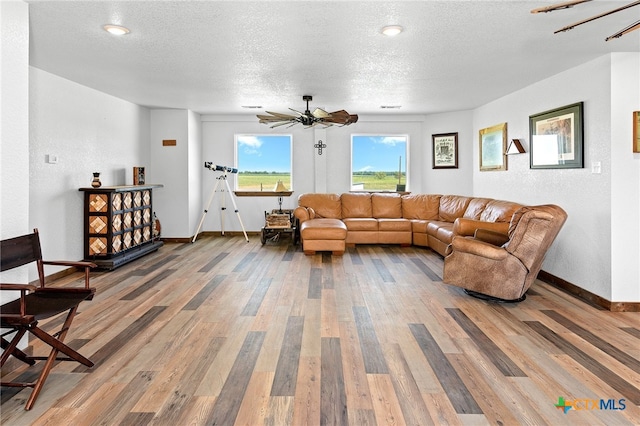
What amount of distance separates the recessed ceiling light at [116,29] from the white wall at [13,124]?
59 centimetres

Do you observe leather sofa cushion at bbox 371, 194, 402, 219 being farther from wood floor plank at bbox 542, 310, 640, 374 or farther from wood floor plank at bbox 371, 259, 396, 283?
wood floor plank at bbox 542, 310, 640, 374

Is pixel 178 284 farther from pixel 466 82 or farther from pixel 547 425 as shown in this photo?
pixel 466 82

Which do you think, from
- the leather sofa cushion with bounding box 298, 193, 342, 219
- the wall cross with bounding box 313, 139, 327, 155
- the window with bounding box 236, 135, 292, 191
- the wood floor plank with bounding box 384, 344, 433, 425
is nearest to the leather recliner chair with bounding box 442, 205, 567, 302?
the wood floor plank with bounding box 384, 344, 433, 425

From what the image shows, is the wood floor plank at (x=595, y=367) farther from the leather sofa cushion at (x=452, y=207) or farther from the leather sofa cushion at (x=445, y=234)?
the leather sofa cushion at (x=452, y=207)

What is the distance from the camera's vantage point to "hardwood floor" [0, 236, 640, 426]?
2.19 metres

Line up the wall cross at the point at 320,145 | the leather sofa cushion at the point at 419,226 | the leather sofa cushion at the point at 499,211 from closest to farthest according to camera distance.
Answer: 1. the leather sofa cushion at the point at 499,211
2. the leather sofa cushion at the point at 419,226
3. the wall cross at the point at 320,145

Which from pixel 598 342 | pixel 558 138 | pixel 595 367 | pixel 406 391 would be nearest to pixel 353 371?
pixel 406 391

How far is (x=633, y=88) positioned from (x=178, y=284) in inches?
205

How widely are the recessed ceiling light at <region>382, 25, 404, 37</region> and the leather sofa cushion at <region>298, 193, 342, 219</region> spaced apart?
4878mm

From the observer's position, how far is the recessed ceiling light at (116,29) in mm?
3372

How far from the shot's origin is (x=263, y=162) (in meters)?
8.99

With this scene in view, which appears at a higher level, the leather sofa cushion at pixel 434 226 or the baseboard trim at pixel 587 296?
the leather sofa cushion at pixel 434 226

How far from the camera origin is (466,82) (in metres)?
5.48

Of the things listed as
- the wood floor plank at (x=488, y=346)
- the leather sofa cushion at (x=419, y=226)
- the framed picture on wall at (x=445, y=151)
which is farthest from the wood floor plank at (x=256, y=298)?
the framed picture on wall at (x=445, y=151)
